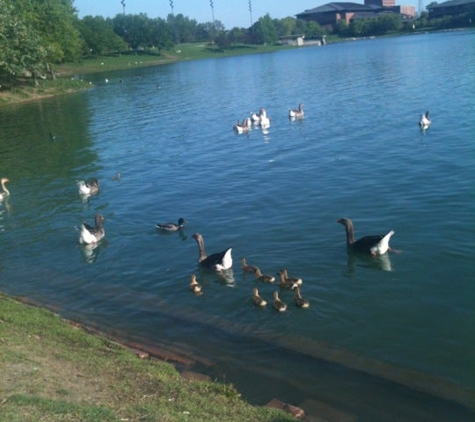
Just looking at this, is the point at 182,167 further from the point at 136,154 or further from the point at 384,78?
the point at 384,78

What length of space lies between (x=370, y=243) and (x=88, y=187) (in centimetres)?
1327

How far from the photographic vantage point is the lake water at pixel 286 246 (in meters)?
11.9

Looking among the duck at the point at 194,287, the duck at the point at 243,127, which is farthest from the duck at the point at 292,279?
the duck at the point at 243,127

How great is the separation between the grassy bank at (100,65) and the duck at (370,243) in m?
55.5

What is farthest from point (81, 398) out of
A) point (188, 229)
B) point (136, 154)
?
point (136, 154)

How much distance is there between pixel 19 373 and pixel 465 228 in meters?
13.2

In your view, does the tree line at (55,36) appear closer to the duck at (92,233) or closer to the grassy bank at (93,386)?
the duck at (92,233)

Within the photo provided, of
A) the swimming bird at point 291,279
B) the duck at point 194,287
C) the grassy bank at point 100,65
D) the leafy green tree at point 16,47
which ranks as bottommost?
the duck at point 194,287

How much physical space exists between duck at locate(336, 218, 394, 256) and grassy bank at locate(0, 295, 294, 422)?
24.2 feet

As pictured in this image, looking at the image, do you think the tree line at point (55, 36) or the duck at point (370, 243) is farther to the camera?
the tree line at point (55, 36)

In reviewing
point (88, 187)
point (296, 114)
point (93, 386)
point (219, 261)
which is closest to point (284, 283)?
point (219, 261)

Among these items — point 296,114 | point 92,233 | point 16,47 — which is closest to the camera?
point 92,233

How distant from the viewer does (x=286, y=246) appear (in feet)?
60.6

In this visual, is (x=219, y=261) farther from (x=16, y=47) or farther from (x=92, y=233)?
(x=16, y=47)
